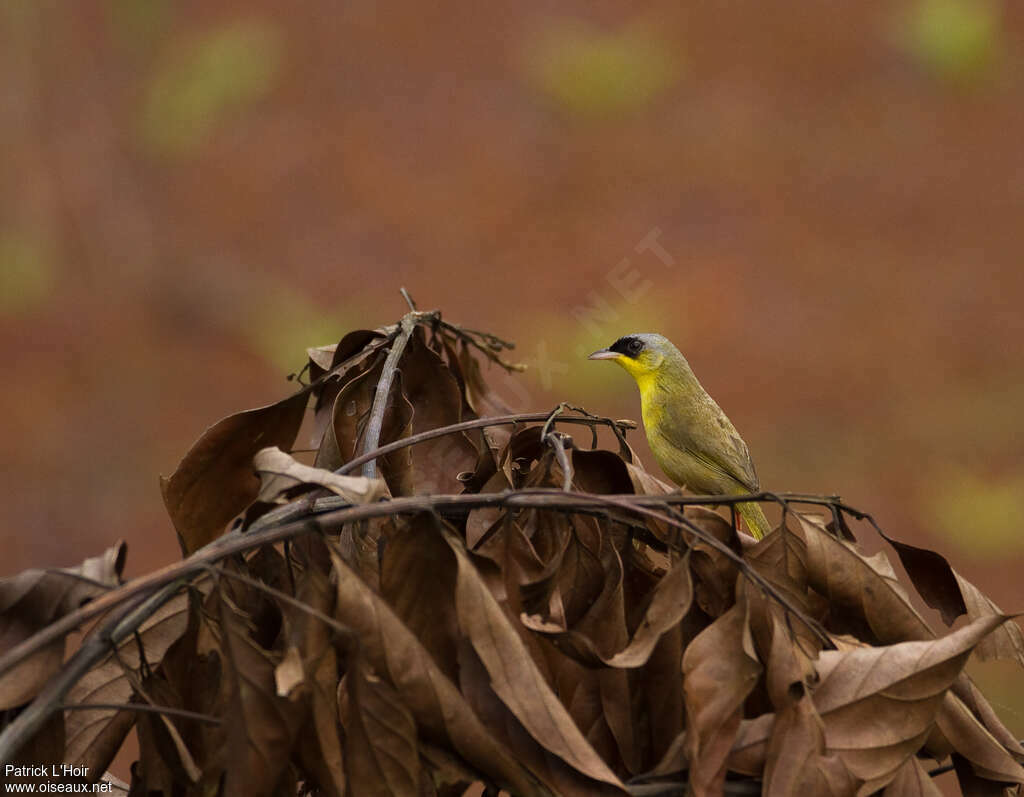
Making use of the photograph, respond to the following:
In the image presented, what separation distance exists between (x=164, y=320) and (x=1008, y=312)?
5.41 metres

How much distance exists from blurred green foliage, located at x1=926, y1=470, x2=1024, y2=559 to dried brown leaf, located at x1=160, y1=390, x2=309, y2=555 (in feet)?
19.1

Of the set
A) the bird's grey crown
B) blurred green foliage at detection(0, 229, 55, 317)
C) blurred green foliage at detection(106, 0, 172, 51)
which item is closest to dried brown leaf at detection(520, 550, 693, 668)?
the bird's grey crown

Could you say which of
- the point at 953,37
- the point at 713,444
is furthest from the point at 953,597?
the point at 953,37

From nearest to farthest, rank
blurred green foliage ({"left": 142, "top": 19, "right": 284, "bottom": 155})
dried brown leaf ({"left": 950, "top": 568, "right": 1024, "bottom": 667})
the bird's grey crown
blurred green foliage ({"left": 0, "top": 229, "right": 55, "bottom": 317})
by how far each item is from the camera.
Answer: dried brown leaf ({"left": 950, "top": 568, "right": 1024, "bottom": 667}) → the bird's grey crown → blurred green foliage ({"left": 0, "top": 229, "right": 55, "bottom": 317}) → blurred green foliage ({"left": 142, "top": 19, "right": 284, "bottom": 155})

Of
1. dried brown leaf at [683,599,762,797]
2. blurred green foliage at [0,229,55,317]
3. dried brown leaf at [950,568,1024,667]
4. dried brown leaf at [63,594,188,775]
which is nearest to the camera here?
dried brown leaf at [683,599,762,797]

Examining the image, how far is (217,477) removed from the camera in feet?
4.67

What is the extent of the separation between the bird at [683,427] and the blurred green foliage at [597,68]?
5.80 meters

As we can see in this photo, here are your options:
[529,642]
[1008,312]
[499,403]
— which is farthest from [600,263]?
[529,642]

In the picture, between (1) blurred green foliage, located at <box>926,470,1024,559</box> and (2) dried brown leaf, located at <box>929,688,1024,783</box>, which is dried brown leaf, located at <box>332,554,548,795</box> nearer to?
(2) dried brown leaf, located at <box>929,688,1024,783</box>

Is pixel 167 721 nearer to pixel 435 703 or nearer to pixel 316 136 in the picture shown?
pixel 435 703

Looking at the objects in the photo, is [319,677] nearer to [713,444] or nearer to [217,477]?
[217,477]

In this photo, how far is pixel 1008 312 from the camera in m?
7.60

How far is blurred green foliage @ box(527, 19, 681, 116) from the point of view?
8.16 meters

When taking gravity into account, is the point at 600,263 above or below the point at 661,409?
above
